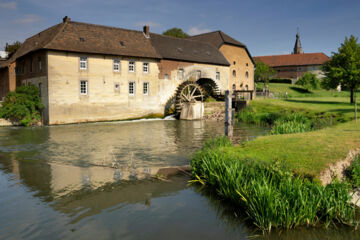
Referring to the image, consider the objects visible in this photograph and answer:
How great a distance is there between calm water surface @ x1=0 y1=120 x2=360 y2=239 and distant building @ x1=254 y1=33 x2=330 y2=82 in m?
64.2

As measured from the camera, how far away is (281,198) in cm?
548

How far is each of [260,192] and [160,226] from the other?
6.23 feet

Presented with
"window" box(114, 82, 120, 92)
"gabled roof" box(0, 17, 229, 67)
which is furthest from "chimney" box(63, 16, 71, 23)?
"window" box(114, 82, 120, 92)

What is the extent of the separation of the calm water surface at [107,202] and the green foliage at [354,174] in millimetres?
2094

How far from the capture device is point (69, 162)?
10.5 meters

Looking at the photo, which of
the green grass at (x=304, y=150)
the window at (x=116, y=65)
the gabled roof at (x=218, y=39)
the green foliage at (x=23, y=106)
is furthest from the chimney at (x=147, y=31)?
the green grass at (x=304, y=150)

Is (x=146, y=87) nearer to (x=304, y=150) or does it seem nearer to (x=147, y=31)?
(x=147, y=31)

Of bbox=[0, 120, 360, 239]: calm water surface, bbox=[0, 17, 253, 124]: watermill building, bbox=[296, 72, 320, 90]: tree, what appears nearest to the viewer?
bbox=[0, 120, 360, 239]: calm water surface

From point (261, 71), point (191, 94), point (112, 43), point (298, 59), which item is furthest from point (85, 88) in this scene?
point (298, 59)

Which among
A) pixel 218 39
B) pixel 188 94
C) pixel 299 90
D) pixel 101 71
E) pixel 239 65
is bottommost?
pixel 188 94

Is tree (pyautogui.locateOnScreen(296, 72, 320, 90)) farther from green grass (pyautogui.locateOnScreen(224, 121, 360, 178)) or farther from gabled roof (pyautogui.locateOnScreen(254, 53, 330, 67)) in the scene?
green grass (pyautogui.locateOnScreen(224, 121, 360, 178))

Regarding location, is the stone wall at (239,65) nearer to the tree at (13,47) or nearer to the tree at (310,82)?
the tree at (310,82)

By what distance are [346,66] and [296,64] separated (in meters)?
44.7

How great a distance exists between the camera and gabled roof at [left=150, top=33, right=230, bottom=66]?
96.4 ft
